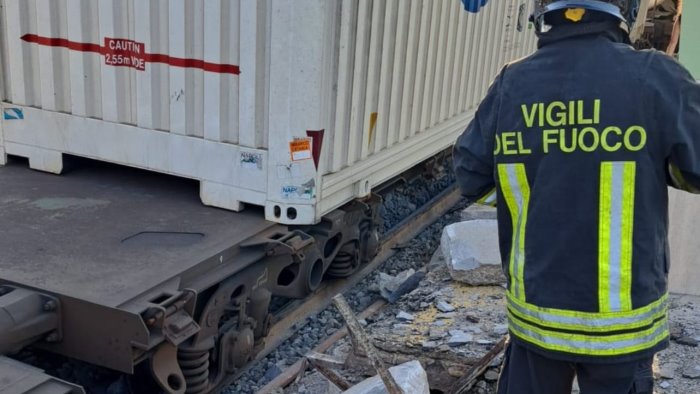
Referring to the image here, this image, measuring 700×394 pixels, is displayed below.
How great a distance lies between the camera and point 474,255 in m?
5.36

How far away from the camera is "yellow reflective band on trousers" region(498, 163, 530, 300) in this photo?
2.62m

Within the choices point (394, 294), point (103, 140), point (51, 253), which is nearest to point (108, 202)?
point (103, 140)

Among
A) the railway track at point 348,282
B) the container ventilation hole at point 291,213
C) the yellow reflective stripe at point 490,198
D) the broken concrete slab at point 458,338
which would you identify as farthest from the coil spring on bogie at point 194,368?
the yellow reflective stripe at point 490,198

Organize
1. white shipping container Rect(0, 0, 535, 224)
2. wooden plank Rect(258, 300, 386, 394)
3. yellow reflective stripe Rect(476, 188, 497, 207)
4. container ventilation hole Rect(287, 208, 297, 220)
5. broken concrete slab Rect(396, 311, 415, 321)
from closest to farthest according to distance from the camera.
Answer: yellow reflective stripe Rect(476, 188, 497, 207), wooden plank Rect(258, 300, 386, 394), white shipping container Rect(0, 0, 535, 224), container ventilation hole Rect(287, 208, 297, 220), broken concrete slab Rect(396, 311, 415, 321)

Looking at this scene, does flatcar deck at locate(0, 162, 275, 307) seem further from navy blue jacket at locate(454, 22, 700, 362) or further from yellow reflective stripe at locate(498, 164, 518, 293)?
navy blue jacket at locate(454, 22, 700, 362)

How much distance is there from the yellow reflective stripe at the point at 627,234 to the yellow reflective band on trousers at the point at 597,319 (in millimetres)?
39

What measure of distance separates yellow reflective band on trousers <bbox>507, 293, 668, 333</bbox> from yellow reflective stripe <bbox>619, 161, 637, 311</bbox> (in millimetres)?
39

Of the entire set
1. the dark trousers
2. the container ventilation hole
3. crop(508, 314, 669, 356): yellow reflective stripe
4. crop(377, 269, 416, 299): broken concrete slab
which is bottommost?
crop(377, 269, 416, 299): broken concrete slab

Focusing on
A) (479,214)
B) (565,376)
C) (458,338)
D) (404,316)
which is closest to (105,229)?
(404,316)

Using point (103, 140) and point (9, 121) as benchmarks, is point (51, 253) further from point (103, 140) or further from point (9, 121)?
point (9, 121)

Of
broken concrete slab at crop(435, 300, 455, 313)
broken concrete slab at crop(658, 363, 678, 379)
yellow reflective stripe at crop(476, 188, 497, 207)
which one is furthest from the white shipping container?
broken concrete slab at crop(658, 363, 678, 379)

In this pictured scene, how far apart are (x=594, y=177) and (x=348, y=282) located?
3.53 meters

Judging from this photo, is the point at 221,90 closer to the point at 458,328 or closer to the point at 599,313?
the point at 458,328

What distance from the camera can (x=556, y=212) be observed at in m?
2.54
